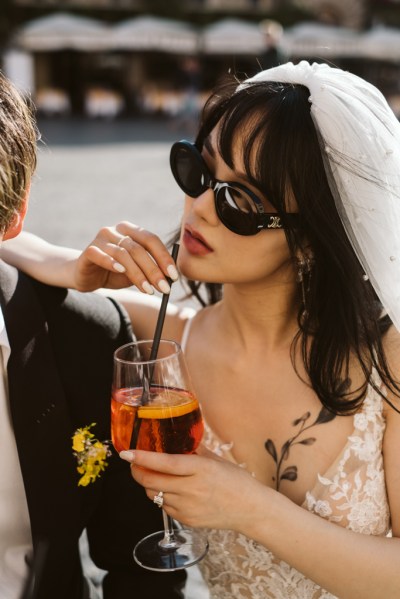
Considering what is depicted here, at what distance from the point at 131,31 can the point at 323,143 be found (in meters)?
23.0

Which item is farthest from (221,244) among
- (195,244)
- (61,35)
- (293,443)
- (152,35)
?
(152,35)

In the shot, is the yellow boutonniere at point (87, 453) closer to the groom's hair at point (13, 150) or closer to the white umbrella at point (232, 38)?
the groom's hair at point (13, 150)

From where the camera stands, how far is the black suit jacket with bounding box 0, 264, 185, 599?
1970 mm

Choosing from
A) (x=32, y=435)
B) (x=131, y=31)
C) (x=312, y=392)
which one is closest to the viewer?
(x=32, y=435)

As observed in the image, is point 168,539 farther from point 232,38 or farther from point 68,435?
point 232,38

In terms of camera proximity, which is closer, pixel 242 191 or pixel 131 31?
pixel 242 191

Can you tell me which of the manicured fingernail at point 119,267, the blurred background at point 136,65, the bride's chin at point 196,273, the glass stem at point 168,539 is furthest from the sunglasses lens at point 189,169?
the blurred background at point 136,65

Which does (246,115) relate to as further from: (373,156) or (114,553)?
(114,553)

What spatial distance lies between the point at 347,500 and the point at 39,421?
93cm

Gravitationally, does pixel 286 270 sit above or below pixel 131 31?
below

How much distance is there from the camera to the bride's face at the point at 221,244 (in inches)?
79.7

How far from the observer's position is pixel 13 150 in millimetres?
1912

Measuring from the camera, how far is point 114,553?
225cm

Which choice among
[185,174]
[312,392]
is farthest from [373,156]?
[312,392]
